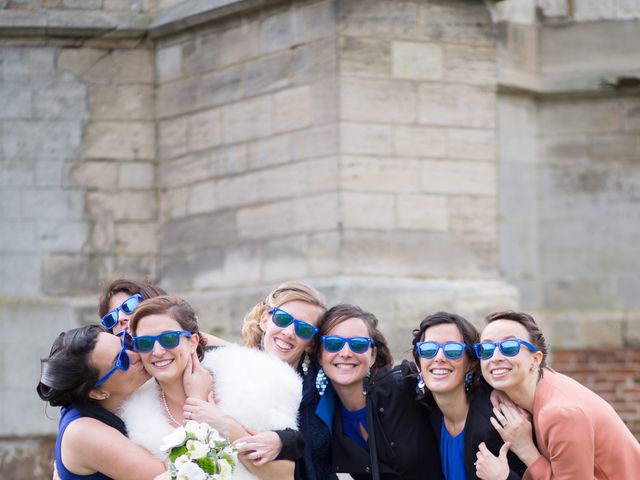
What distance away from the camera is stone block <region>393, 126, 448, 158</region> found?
30.1ft

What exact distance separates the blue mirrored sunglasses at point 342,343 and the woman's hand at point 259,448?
1.95 ft

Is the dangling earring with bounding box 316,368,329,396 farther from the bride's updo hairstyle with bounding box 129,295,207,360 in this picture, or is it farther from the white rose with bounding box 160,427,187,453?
the white rose with bounding box 160,427,187,453

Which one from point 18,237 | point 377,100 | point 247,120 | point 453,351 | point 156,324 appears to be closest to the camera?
point 156,324

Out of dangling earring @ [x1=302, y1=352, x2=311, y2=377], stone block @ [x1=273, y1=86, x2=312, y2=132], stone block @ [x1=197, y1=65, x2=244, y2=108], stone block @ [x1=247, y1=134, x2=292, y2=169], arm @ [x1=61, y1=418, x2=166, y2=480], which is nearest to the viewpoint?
arm @ [x1=61, y1=418, x2=166, y2=480]

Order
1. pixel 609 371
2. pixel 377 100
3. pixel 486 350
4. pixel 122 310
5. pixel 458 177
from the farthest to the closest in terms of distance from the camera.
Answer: pixel 609 371
pixel 458 177
pixel 377 100
pixel 122 310
pixel 486 350

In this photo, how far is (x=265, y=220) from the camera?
961cm

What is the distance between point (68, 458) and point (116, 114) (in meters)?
6.29

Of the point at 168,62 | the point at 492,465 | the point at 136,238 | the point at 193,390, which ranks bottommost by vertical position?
the point at 492,465

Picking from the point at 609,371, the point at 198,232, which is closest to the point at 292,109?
the point at 198,232

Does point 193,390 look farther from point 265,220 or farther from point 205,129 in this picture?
point 205,129

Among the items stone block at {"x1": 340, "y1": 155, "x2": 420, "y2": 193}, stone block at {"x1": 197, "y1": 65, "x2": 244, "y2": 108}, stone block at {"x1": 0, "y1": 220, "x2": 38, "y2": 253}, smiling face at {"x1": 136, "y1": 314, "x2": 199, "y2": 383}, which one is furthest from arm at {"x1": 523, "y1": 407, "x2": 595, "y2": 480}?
stone block at {"x1": 0, "y1": 220, "x2": 38, "y2": 253}

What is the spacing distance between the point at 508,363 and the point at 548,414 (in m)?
0.28

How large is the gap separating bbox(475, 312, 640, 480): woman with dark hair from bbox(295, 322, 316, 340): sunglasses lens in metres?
0.72

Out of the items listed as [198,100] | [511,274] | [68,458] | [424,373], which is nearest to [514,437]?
[424,373]
